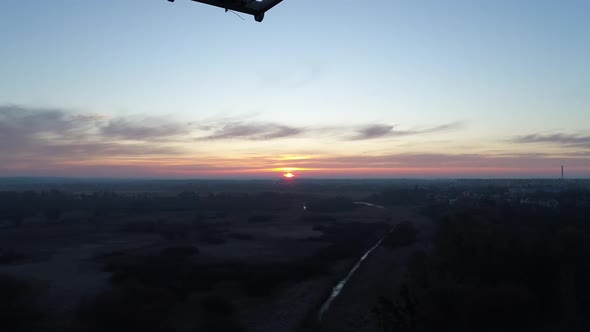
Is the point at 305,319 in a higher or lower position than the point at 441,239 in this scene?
lower

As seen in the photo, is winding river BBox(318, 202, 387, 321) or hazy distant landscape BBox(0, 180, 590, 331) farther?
winding river BBox(318, 202, 387, 321)

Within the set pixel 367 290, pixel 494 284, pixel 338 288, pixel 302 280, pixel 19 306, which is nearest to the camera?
pixel 19 306

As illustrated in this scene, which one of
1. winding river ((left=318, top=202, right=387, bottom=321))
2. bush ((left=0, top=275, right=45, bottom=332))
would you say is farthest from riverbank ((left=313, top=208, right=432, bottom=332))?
bush ((left=0, top=275, right=45, bottom=332))

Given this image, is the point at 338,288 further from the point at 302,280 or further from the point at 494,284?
the point at 494,284

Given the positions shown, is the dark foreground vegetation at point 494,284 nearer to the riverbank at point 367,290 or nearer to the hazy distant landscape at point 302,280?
the hazy distant landscape at point 302,280

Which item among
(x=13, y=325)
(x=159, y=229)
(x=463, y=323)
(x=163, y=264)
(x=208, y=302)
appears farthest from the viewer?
(x=159, y=229)

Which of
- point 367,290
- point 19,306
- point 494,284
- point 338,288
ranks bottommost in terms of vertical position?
point 338,288

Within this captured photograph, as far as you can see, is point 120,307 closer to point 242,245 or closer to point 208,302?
point 208,302

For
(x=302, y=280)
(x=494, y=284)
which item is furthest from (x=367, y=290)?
(x=494, y=284)

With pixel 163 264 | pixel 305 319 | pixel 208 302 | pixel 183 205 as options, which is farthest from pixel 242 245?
pixel 183 205

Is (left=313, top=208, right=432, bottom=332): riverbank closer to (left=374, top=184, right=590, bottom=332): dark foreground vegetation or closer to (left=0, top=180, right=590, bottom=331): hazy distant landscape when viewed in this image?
(left=0, top=180, right=590, bottom=331): hazy distant landscape

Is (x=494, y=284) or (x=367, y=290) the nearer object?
(x=494, y=284)
